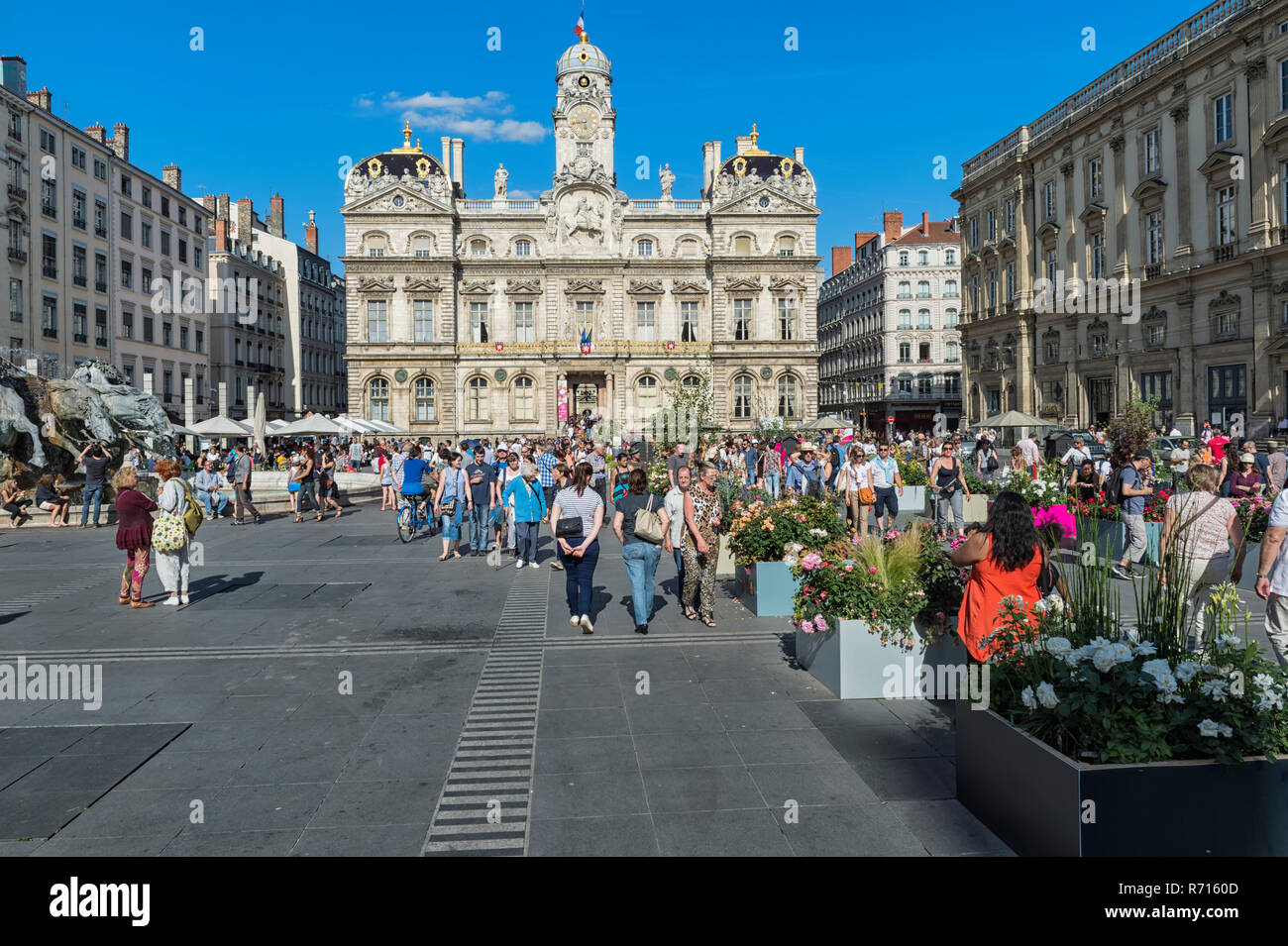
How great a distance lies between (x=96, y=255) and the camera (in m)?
46.1

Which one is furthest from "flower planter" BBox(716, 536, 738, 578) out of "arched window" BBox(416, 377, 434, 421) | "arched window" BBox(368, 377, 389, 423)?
"arched window" BBox(368, 377, 389, 423)

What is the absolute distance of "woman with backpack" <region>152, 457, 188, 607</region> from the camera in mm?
10469

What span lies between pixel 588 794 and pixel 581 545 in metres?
4.47

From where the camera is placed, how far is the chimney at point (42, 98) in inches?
1688

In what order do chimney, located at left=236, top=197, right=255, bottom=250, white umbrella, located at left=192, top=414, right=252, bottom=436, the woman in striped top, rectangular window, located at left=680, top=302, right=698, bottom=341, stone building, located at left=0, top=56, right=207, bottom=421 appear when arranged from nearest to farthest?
1. the woman in striped top
2. white umbrella, located at left=192, top=414, right=252, bottom=436
3. stone building, located at left=0, top=56, right=207, bottom=421
4. rectangular window, located at left=680, top=302, right=698, bottom=341
5. chimney, located at left=236, top=197, right=255, bottom=250

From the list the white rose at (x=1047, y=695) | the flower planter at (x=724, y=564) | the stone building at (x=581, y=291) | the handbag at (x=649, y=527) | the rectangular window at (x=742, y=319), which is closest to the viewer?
the white rose at (x=1047, y=695)

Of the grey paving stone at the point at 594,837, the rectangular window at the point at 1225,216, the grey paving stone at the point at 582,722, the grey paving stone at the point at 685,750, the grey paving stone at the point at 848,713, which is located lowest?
the grey paving stone at the point at 594,837

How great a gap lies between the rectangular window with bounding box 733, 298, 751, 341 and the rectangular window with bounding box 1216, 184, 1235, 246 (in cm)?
2744

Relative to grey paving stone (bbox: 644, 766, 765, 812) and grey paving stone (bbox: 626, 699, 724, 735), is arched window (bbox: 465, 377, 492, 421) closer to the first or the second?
grey paving stone (bbox: 626, 699, 724, 735)

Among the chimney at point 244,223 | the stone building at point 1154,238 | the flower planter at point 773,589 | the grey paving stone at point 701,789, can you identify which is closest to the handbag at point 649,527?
the flower planter at point 773,589

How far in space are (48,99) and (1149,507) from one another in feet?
171

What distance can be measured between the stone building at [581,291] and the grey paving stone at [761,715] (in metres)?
48.5

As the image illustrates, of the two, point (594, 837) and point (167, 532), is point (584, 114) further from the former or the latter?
point (594, 837)

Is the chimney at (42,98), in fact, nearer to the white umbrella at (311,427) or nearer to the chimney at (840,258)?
the white umbrella at (311,427)
